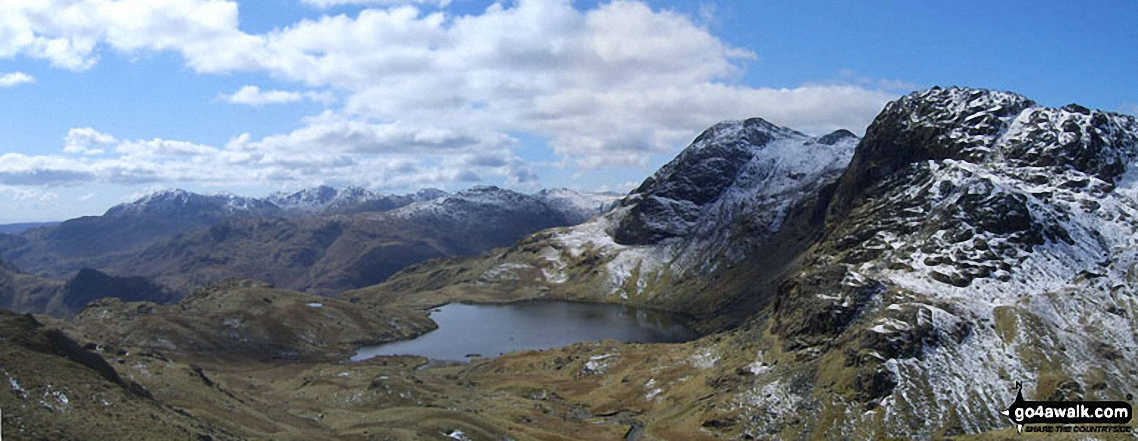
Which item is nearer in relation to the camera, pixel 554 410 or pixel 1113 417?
pixel 1113 417

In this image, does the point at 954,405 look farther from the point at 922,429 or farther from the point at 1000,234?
the point at 1000,234

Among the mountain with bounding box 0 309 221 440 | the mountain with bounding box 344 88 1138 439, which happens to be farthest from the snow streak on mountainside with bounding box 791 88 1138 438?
the mountain with bounding box 0 309 221 440

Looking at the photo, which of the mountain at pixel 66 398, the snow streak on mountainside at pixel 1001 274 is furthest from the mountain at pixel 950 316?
the mountain at pixel 66 398

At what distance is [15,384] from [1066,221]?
187836mm

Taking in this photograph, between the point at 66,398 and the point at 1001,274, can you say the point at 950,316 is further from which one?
the point at 66,398

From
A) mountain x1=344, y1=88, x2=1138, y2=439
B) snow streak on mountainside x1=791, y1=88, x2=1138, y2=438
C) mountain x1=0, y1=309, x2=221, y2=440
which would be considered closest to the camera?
mountain x1=0, y1=309, x2=221, y2=440

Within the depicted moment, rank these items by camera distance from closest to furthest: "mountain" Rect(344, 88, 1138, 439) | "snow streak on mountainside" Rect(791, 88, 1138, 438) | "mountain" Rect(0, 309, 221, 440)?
"mountain" Rect(0, 309, 221, 440)
"snow streak on mountainside" Rect(791, 88, 1138, 438)
"mountain" Rect(344, 88, 1138, 439)

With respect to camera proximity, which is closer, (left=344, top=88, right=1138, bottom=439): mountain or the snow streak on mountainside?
the snow streak on mountainside

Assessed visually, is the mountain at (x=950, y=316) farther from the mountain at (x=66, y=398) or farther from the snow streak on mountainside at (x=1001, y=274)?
the mountain at (x=66, y=398)

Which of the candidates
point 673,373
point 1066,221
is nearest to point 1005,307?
point 1066,221

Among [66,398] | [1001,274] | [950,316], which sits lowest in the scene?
[66,398]

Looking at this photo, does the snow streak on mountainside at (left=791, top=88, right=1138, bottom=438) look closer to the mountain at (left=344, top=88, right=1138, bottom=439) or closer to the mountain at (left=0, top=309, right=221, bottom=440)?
the mountain at (left=344, top=88, right=1138, bottom=439)

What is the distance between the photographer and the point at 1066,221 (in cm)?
15638

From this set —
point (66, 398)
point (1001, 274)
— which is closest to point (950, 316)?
point (1001, 274)
